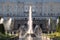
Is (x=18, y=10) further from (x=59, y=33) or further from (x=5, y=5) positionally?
(x=59, y=33)

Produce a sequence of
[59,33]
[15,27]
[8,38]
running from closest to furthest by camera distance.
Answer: [8,38] < [59,33] < [15,27]

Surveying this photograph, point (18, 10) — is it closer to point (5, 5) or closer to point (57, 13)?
point (5, 5)

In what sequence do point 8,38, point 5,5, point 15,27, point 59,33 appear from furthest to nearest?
point 5,5 → point 15,27 → point 59,33 → point 8,38

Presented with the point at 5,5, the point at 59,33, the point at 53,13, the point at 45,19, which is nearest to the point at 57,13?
the point at 53,13

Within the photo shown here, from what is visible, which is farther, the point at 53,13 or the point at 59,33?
the point at 53,13

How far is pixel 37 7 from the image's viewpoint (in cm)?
4988

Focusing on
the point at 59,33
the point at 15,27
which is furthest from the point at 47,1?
the point at 59,33

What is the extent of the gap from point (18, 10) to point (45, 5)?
3.61 m

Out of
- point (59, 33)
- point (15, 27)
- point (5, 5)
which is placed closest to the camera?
point (59, 33)

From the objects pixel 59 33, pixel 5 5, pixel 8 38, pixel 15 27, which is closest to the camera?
pixel 8 38

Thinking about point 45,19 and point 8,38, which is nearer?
point 8,38

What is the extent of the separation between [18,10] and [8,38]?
24.7 m

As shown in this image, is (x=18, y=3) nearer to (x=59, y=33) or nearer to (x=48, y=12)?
(x=48, y=12)

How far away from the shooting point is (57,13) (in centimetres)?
5000
